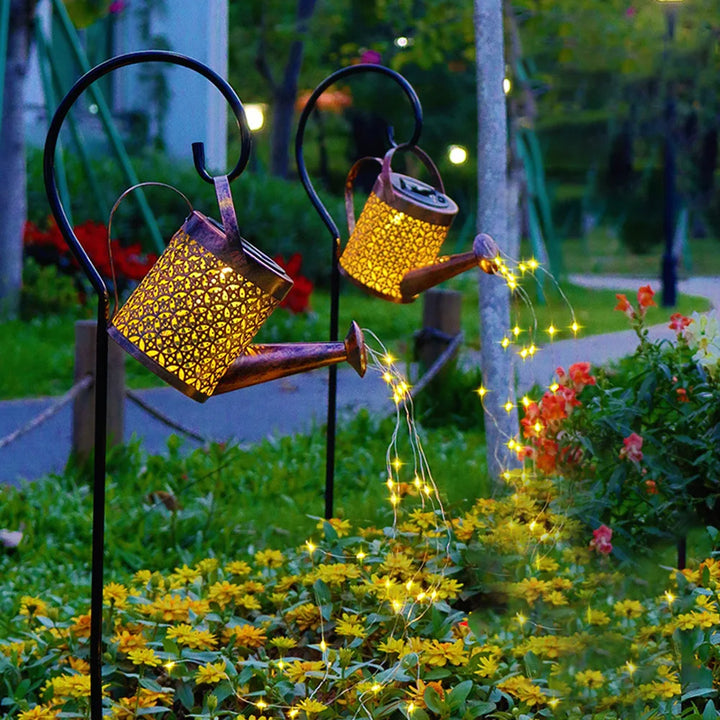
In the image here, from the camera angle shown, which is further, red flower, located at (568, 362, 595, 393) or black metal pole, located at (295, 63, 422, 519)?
red flower, located at (568, 362, 595, 393)

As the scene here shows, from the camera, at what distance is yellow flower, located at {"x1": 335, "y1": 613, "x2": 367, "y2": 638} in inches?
93.6

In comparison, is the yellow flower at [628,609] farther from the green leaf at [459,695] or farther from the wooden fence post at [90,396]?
the wooden fence post at [90,396]

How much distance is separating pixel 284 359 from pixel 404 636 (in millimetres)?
840

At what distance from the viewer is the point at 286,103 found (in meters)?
17.3

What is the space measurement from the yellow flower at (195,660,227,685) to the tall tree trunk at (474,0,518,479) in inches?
69.0

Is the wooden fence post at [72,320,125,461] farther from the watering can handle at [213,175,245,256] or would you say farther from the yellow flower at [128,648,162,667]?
the watering can handle at [213,175,245,256]

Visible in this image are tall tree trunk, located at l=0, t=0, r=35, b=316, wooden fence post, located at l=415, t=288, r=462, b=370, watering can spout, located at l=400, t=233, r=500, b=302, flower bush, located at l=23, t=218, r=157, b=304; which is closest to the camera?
watering can spout, located at l=400, t=233, r=500, b=302

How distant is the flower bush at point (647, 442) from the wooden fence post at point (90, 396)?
1.97 m

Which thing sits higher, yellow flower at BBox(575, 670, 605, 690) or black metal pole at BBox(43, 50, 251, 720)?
black metal pole at BBox(43, 50, 251, 720)

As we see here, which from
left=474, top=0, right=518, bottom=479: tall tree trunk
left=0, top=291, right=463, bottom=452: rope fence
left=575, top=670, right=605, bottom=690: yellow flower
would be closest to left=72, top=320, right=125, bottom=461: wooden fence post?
left=0, top=291, right=463, bottom=452: rope fence

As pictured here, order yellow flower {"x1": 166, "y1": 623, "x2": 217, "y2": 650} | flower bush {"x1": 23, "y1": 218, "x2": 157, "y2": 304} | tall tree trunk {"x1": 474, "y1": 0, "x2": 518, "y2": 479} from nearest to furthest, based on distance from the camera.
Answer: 1. yellow flower {"x1": 166, "y1": 623, "x2": 217, "y2": 650}
2. tall tree trunk {"x1": 474, "y1": 0, "x2": 518, "y2": 479}
3. flower bush {"x1": 23, "y1": 218, "x2": 157, "y2": 304}

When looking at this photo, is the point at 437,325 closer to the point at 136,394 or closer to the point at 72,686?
the point at 136,394

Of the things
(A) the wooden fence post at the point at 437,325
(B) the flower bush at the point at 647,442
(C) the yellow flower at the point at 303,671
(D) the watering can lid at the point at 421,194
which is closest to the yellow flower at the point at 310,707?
(C) the yellow flower at the point at 303,671

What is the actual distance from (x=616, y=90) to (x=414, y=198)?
23.3 meters
